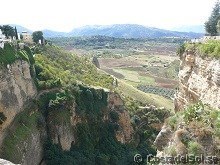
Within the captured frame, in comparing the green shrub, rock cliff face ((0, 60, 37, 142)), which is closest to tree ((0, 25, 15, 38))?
rock cliff face ((0, 60, 37, 142))

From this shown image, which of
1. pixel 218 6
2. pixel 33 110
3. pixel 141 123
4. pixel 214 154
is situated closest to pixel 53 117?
pixel 33 110

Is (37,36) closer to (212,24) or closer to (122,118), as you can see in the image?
(122,118)

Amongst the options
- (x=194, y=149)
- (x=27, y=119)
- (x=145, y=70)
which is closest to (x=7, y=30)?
(x=27, y=119)

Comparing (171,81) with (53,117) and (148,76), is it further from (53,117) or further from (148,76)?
(53,117)

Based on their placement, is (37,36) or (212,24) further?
(37,36)

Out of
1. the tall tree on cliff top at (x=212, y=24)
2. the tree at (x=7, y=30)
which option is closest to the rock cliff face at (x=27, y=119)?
the tree at (x=7, y=30)

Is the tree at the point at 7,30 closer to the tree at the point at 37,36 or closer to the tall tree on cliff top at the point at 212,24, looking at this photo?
the tree at the point at 37,36

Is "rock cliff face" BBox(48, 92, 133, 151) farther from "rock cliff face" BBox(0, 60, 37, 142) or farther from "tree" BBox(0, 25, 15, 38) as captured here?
"tree" BBox(0, 25, 15, 38)
